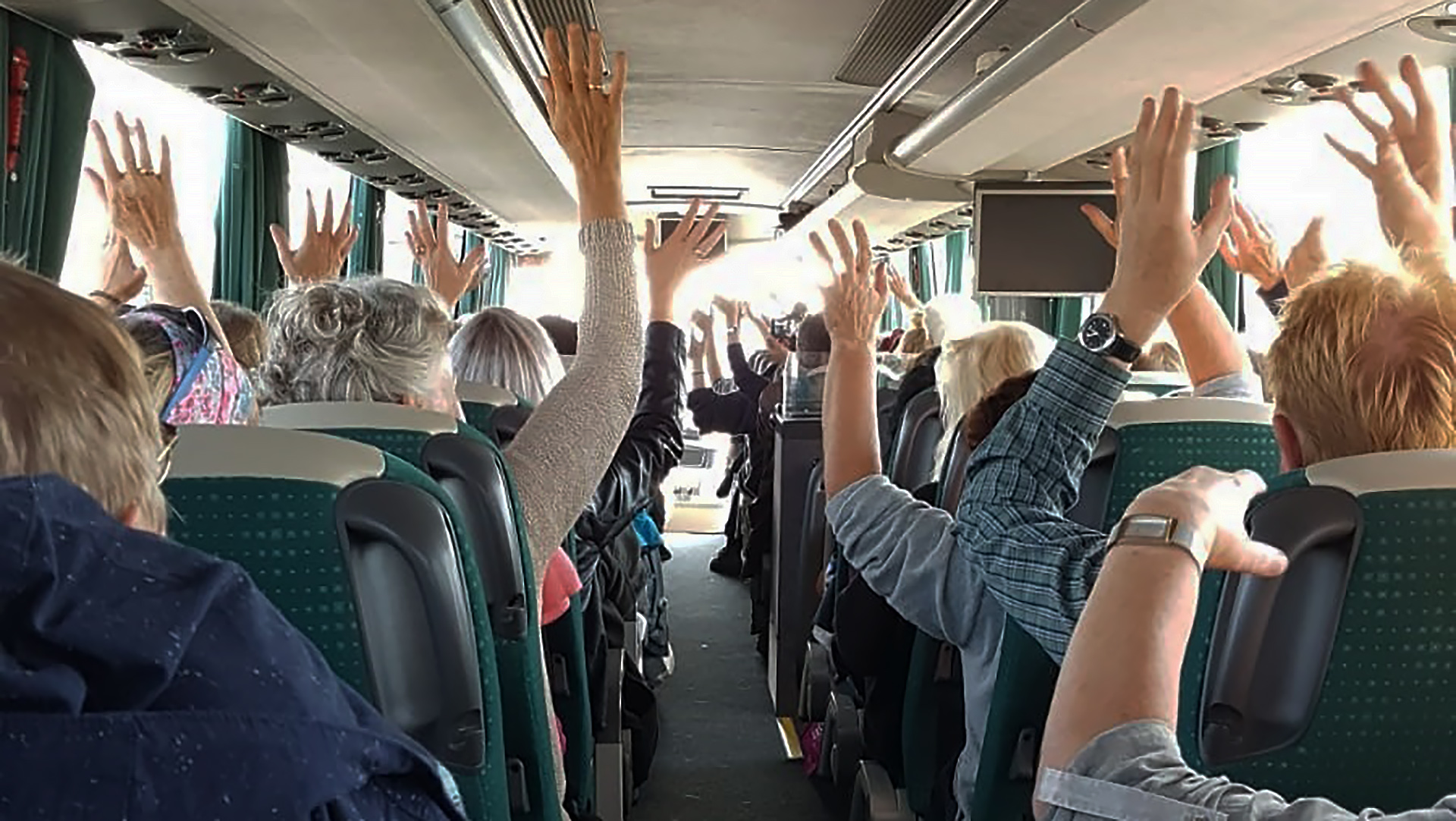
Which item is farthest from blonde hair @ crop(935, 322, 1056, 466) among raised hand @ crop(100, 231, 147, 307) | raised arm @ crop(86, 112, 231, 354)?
raised hand @ crop(100, 231, 147, 307)

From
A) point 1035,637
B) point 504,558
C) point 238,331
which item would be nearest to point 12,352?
point 504,558

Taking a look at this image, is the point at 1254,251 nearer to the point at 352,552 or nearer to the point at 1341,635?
the point at 1341,635

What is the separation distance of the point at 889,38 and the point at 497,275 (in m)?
9.52

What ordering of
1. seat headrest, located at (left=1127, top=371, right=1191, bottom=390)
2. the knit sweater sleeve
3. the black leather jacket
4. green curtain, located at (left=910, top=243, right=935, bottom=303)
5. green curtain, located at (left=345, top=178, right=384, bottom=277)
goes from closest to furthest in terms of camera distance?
the knit sweater sleeve
the black leather jacket
seat headrest, located at (left=1127, top=371, right=1191, bottom=390)
green curtain, located at (left=345, top=178, right=384, bottom=277)
green curtain, located at (left=910, top=243, right=935, bottom=303)

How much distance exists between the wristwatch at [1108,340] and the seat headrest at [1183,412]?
0.33m

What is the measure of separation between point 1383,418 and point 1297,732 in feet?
1.24

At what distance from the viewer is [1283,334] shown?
1.46 m

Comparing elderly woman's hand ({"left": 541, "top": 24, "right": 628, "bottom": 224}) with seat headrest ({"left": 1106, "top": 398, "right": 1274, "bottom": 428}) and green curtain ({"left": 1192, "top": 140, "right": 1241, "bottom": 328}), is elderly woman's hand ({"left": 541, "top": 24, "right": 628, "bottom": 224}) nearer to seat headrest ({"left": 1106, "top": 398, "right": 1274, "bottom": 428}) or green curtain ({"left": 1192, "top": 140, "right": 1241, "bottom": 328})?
seat headrest ({"left": 1106, "top": 398, "right": 1274, "bottom": 428})

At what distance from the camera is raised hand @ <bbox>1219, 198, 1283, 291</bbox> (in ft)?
11.1

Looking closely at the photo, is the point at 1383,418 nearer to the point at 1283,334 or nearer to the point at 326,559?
the point at 1283,334

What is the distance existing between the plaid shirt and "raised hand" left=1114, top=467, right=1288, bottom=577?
56 cm

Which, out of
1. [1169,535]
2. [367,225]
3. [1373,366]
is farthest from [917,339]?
[1169,535]

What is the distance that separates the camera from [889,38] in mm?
6367

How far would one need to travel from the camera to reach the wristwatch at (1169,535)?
1.00 metres
